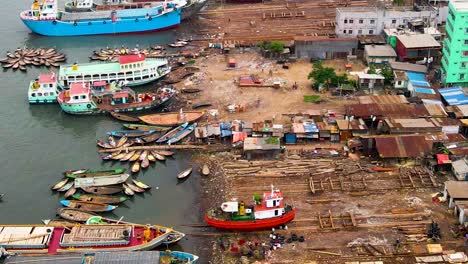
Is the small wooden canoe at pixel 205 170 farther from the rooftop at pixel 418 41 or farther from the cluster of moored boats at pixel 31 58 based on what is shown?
the cluster of moored boats at pixel 31 58

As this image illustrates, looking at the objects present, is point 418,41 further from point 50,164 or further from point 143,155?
point 50,164

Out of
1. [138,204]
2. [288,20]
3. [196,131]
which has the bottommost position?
[138,204]

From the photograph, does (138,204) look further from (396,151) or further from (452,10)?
(452,10)

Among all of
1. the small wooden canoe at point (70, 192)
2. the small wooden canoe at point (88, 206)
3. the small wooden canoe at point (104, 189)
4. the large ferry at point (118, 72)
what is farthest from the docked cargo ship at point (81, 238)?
the large ferry at point (118, 72)

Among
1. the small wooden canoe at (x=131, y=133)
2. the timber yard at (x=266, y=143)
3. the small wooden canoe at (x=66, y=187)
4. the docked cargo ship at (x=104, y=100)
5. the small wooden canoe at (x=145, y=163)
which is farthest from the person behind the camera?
the docked cargo ship at (x=104, y=100)

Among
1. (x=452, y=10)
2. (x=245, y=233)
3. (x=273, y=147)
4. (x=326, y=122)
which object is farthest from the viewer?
(x=452, y=10)

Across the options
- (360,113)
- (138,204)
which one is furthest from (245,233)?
(360,113)

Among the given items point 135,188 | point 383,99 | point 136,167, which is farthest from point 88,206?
point 383,99
